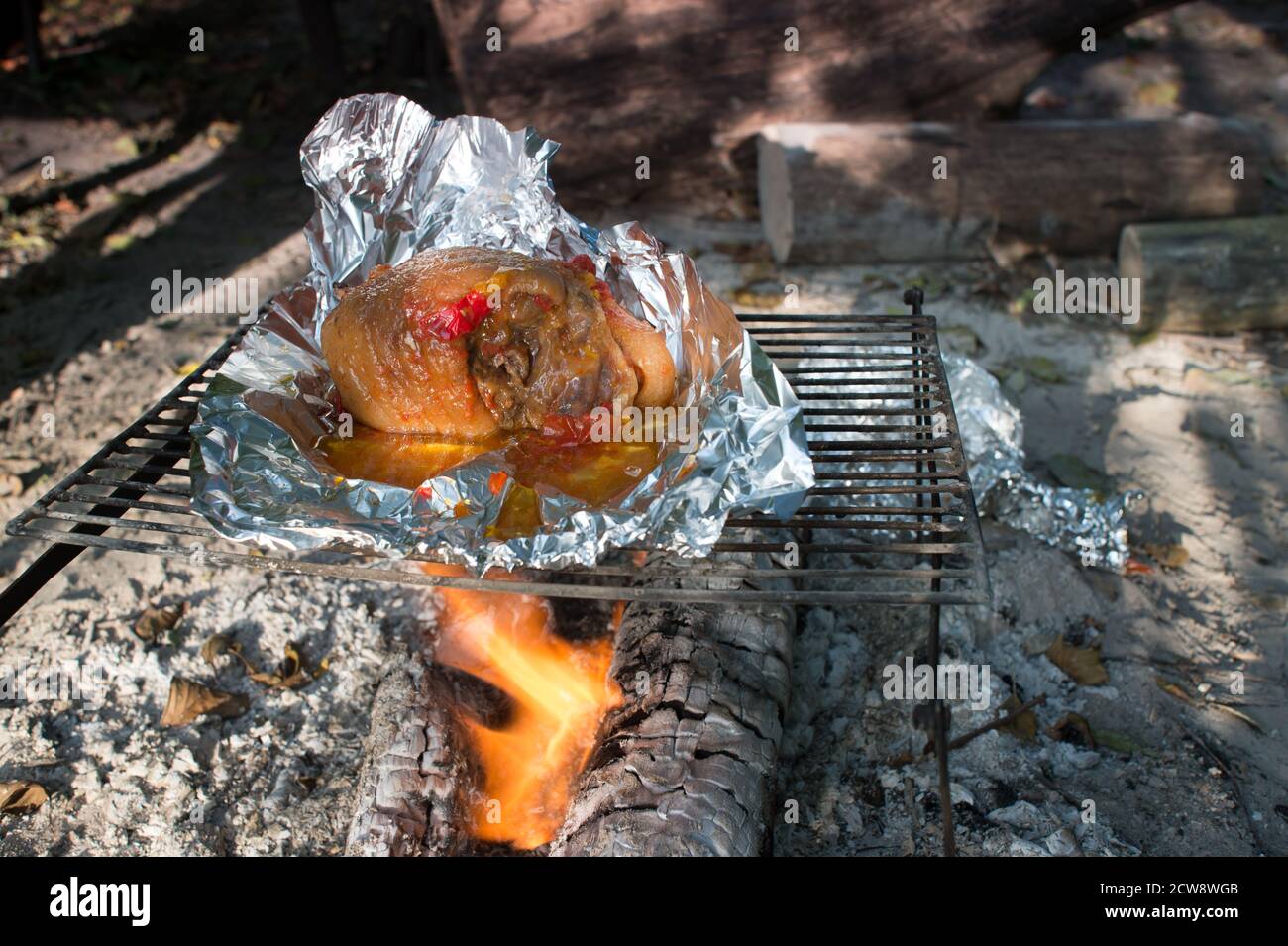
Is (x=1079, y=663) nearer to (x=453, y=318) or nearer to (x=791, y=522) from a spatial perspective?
(x=791, y=522)

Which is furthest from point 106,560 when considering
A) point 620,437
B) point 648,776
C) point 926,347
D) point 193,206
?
point 193,206

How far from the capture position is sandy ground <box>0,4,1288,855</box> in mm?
2896

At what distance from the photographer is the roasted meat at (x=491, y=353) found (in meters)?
2.93

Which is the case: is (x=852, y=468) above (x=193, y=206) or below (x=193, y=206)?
below

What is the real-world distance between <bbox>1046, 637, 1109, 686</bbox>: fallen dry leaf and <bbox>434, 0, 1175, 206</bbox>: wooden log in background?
410cm

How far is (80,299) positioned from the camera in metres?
5.92

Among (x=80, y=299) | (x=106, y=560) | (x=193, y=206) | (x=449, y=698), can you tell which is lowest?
(x=449, y=698)

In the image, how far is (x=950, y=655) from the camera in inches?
132

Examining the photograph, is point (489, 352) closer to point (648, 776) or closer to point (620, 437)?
point (620, 437)

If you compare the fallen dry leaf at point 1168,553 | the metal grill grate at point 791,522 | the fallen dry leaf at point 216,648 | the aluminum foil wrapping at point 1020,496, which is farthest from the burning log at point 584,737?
the fallen dry leaf at point 1168,553

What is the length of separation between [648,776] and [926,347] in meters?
1.72

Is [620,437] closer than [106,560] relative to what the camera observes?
Yes

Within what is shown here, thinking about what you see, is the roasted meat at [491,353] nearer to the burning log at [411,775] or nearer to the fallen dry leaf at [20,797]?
the burning log at [411,775]

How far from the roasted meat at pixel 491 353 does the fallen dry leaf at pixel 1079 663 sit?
68.2 inches
